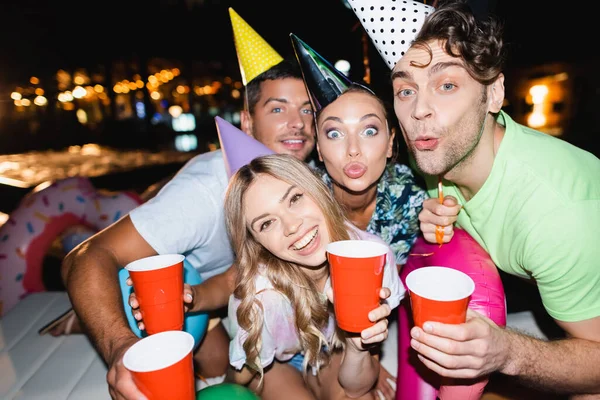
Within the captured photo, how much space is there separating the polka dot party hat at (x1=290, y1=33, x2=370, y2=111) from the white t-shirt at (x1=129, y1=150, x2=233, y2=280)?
936mm

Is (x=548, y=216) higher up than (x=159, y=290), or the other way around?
(x=548, y=216)

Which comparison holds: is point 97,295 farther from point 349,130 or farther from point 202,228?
point 349,130

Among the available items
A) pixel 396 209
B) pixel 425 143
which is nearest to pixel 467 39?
pixel 425 143

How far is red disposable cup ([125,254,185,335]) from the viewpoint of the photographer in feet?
5.56

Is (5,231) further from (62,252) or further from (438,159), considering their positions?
(438,159)

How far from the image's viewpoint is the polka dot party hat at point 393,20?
2062mm

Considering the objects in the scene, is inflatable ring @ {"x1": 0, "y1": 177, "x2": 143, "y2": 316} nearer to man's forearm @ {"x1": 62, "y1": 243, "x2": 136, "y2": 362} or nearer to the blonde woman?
man's forearm @ {"x1": 62, "y1": 243, "x2": 136, "y2": 362}

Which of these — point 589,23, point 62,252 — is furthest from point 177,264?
point 589,23

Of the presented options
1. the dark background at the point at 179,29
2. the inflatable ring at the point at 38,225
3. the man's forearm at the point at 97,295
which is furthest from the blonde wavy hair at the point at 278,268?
the dark background at the point at 179,29

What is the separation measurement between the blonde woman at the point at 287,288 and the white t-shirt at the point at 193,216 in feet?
1.40

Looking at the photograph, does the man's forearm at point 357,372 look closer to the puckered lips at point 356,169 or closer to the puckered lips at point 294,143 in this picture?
the puckered lips at point 356,169

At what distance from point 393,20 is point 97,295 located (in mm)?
2299

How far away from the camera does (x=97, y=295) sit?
210 cm

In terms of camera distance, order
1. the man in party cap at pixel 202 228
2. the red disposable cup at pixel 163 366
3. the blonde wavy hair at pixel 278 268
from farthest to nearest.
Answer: the blonde wavy hair at pixel 278 268
the man in party cap at pixel 202 228
the red disposable cup at pixel 163 366
